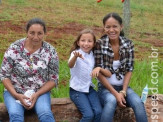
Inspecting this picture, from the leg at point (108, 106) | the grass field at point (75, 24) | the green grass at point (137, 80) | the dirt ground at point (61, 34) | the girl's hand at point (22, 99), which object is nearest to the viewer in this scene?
the girl's hand at point (22, 99)

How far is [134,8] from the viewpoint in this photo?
13.3 metres

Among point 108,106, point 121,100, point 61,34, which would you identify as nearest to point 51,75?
point 108,106

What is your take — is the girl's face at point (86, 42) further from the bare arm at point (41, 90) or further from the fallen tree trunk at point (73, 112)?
the fallen tree trunk at point (73, 112)

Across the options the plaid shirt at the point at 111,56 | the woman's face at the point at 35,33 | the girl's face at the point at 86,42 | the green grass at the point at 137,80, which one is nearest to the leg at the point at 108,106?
the plaid shirt at the point at 111,56

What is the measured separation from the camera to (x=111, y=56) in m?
3.50

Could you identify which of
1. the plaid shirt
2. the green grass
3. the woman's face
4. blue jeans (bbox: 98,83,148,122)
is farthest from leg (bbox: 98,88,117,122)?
the woman's face

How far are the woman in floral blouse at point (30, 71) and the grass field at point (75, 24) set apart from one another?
0.76 m

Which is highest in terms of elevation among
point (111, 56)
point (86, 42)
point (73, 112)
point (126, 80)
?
point (86, 42)

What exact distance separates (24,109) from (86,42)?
93cm

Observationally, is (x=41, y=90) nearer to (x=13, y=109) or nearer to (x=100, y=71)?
(x=13, y=109)

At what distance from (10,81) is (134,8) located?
10695 millimetres

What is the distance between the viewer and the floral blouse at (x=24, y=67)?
10.6ft

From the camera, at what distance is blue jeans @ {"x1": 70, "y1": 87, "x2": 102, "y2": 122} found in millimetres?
3254

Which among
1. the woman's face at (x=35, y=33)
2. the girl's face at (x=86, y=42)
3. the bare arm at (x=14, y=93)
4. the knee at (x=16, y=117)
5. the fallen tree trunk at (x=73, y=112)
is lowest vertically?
the fallen tree trunk at (x=73, y=112)
